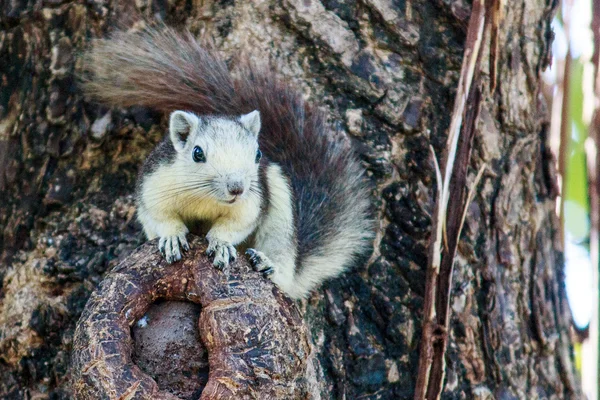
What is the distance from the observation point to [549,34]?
105 inches

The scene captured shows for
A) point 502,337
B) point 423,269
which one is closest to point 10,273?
point 423,269

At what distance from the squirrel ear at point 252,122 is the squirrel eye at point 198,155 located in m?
0.15

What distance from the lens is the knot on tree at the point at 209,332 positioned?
1.78 metres

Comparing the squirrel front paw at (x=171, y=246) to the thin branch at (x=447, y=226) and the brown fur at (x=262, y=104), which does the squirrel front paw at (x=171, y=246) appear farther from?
the thin branch at (x=447, y=226)

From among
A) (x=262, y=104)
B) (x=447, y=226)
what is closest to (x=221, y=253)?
(x=262, y=104)

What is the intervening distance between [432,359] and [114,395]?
0.89 m

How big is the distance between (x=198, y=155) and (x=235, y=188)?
0.75 feet

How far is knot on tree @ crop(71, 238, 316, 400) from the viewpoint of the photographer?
5.83ft

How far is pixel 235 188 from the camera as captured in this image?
202 cm

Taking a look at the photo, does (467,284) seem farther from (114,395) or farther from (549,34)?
(114,395)

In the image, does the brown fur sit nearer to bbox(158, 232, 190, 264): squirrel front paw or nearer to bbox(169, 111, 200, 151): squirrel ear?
bbox(169, 111, 200, 151): squirrel ear

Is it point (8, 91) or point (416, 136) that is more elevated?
point (416, 136)

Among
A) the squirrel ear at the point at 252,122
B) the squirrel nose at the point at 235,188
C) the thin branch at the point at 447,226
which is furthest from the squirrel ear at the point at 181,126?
the thin branch at the point at 447,226

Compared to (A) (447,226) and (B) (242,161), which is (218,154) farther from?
(A) (447,226)
